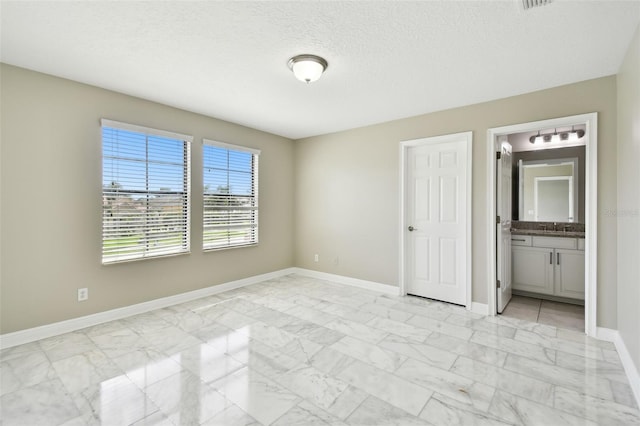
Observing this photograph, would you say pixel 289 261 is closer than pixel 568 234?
No

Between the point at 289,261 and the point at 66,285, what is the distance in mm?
3339

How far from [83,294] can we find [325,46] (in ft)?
11.6

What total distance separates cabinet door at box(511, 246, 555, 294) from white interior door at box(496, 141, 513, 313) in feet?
0.82

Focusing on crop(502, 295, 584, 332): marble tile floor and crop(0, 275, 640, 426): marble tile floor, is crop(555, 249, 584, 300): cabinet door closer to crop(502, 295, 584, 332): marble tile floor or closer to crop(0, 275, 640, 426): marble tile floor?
crop(502, 295, 584, 332): marble tile floor

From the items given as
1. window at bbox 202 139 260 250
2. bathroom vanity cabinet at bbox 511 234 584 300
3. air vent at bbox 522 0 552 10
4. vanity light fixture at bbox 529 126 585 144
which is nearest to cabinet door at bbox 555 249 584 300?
bathroom vanity cabinet at bbox 511 234 584 300

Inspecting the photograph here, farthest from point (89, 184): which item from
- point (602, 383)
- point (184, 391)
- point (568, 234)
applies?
point (568, 234)

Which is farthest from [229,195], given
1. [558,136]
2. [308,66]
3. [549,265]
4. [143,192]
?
[558,136]

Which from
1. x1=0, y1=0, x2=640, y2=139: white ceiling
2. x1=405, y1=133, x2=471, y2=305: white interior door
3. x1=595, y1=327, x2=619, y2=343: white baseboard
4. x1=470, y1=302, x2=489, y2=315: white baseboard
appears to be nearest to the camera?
x1=0, y1=0, x2=640, y2=139: white ceiling

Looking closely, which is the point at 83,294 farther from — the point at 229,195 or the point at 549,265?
the point at 549,265

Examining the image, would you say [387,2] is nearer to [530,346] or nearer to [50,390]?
[530,346]

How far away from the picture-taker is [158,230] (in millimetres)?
3770

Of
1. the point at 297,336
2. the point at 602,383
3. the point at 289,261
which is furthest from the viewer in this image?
the point at 289,261

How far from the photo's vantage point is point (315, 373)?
2.34m

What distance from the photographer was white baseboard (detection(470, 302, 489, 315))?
3637mm
